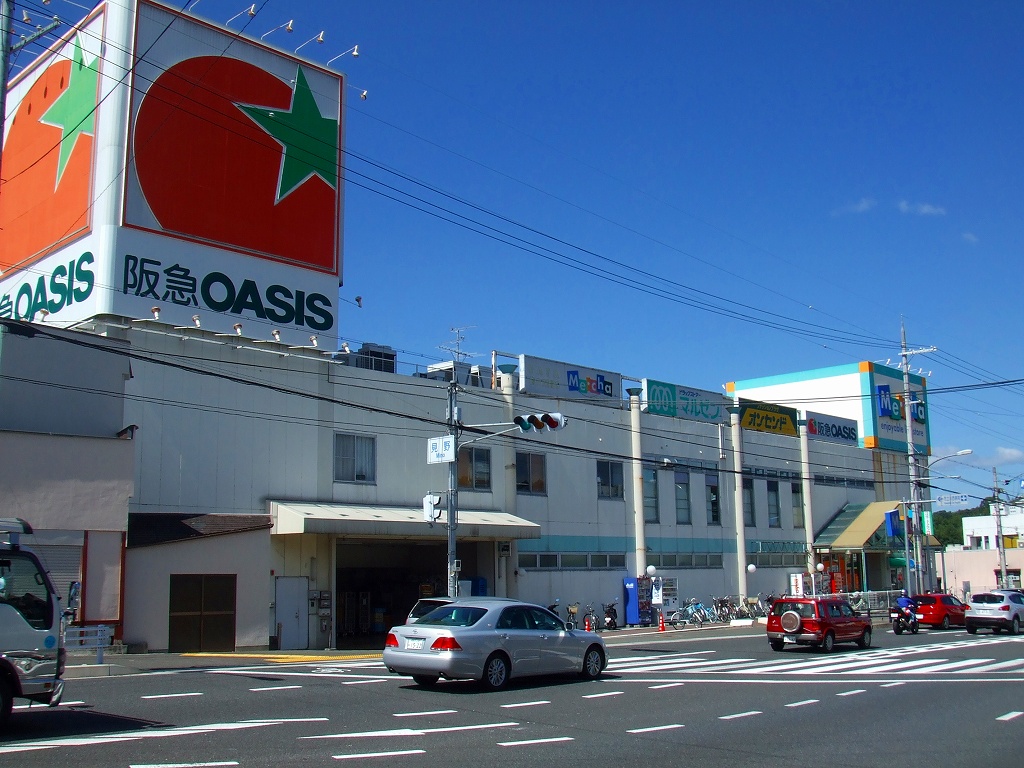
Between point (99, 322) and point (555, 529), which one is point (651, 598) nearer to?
point (555, 529)

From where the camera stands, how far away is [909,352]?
49.1 metres

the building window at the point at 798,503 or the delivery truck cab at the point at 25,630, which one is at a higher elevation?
the building window at the point at 798,503

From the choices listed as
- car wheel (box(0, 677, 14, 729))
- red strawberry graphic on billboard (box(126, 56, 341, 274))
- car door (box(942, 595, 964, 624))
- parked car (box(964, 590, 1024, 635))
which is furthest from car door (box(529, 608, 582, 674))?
car door (box(942, 595, 964, 624))

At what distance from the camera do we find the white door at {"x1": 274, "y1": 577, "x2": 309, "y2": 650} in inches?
1118

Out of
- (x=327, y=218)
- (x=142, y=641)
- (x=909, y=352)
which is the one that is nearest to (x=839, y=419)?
(x=909, y=352)

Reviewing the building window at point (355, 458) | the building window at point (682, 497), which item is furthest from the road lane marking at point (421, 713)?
the building window at point (682, 497)

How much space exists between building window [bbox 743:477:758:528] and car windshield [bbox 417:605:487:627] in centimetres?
3208

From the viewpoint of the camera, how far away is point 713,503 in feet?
148

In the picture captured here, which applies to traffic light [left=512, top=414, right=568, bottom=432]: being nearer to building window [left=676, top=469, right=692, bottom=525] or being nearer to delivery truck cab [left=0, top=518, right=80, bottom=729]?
delivery truck cab [left=0, top=518, right=80, bottom=729]

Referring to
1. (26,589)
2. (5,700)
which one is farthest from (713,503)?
(5,700)

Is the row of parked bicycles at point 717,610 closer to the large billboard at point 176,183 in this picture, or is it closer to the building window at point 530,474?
the building window at point 530,474

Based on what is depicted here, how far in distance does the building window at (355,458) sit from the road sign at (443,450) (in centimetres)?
476

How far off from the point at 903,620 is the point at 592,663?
21.3 meters

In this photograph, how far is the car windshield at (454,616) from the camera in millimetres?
16328
